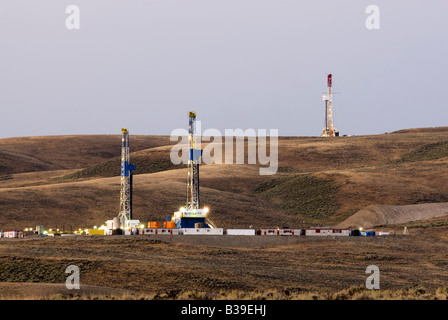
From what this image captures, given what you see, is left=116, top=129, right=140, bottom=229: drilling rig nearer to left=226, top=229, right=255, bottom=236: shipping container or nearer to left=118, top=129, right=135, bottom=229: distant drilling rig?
left=118, top=129, right=135, bottom=229: distant drilling rig

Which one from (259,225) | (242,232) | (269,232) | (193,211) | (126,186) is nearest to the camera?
(242,232)

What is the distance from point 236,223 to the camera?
85.3 meters

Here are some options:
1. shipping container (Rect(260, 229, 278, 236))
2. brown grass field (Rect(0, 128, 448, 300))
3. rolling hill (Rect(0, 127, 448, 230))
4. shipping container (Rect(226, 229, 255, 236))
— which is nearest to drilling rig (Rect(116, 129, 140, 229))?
brown grass field (Rect(0, 128, 448, 300))

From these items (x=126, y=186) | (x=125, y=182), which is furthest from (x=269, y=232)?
(x=126, y=186)

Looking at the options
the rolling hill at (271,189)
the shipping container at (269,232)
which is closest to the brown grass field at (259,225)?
the rolling hill at (271,189)

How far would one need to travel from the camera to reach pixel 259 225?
3366 inches

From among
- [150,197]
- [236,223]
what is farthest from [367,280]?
[150,197]

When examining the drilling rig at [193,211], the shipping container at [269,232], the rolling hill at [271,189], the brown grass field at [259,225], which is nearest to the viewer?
the brown grass field at [259,225]

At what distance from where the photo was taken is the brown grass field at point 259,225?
37781 mm

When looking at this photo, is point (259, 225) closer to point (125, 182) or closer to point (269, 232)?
point (125, 182)

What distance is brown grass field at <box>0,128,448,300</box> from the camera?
37.8 meters

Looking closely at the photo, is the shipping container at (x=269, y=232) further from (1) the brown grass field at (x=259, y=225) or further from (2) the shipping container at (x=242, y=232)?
(1) the brown grass field at (x=259, y=225)

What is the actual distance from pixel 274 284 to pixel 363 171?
75.6 metres

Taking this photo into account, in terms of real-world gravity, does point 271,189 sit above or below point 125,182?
above
